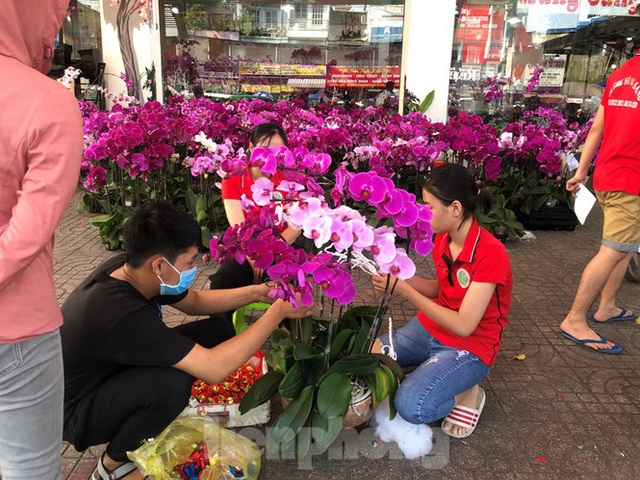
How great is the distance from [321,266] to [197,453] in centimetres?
89

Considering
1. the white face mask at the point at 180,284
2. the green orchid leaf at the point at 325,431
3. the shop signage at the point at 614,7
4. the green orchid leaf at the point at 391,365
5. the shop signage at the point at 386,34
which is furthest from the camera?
the shop signage at the point at 386,34

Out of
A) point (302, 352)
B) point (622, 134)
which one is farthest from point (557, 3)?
point (302, 352)

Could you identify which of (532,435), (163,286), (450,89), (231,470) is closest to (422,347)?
(532,435)

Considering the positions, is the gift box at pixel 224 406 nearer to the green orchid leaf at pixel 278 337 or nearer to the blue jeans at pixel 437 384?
the green orchid leaf at pixel 278 337

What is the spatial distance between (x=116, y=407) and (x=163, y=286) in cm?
43

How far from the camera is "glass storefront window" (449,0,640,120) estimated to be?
794 cm

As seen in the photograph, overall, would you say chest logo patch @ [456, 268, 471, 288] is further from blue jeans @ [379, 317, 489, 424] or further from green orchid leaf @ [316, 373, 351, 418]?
green orchid leaf @ [316, 373, 351, 418]

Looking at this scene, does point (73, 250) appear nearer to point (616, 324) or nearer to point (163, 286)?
point (163, 286)

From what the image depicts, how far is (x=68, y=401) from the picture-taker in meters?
1.89

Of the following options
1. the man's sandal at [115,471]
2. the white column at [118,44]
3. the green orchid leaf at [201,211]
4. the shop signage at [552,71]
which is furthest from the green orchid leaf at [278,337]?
the shop signage at [552,71]

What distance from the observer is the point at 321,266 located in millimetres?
1711

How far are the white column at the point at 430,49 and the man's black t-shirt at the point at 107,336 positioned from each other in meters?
5.95

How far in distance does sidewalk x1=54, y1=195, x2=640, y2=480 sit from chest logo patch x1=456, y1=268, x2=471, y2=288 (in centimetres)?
64

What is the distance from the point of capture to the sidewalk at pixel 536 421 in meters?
2.15
